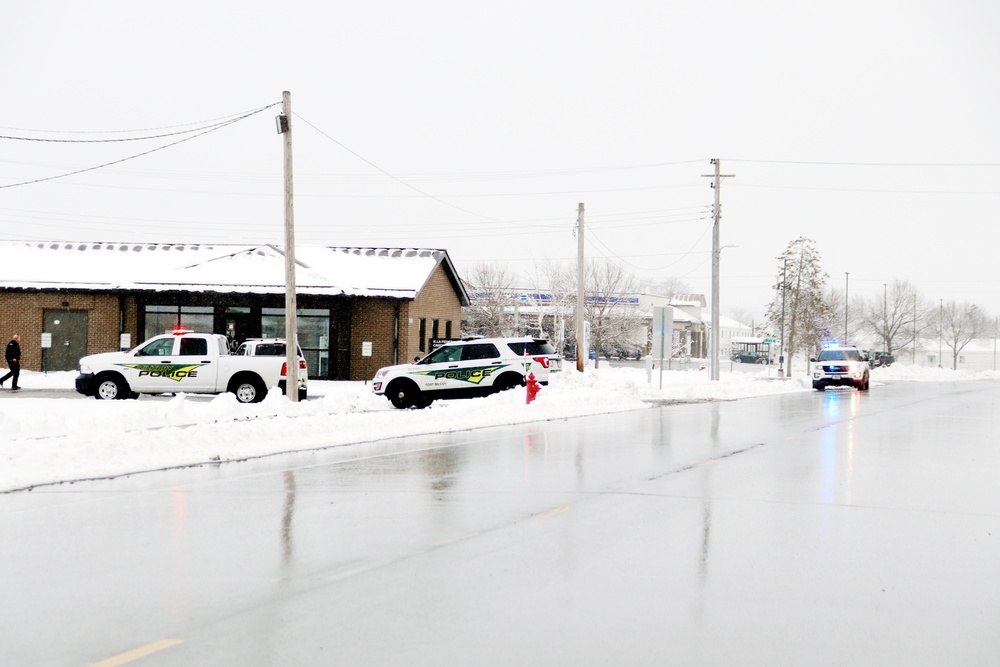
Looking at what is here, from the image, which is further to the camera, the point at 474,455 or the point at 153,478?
the point at 474,455

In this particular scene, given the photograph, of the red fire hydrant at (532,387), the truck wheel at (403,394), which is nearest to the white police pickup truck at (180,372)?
the truck wheel at (403,394)

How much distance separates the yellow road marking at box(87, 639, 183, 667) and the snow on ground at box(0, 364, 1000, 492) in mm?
7853

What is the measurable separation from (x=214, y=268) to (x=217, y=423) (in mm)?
25318

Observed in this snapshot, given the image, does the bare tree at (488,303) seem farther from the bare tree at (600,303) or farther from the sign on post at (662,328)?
the sign on post at (662,328)

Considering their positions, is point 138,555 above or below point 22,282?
below

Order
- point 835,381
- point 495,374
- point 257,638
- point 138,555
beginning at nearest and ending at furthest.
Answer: point 257,638 → point 138,555 → point 495,374 → point 835,381

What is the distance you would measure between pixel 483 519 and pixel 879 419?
63.6ft

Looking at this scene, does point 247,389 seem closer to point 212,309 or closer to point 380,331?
point 380,331

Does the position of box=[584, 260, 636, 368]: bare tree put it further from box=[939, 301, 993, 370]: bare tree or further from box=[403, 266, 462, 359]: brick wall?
box=[939, 301, 993, 370]: bare tree

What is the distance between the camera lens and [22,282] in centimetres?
4212

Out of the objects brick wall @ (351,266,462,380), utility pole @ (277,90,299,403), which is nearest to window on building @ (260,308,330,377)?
brick wall @ (351,266,462,380)

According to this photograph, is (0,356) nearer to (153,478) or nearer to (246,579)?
(153,478)

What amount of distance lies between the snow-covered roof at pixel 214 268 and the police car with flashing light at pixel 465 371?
12.3 meters

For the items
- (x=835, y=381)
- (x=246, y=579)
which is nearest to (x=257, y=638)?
(x=246, y=579)
